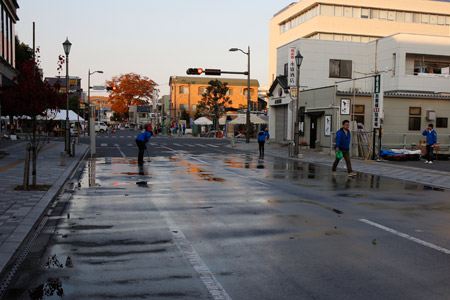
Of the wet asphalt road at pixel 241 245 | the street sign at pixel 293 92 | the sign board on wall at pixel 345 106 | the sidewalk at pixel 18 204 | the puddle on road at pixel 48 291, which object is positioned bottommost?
the puddle on road at pixel 48 291

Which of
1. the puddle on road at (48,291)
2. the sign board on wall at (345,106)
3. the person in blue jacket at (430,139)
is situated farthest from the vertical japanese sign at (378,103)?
the puddle on road at (48,291)

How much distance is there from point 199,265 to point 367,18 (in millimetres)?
61189

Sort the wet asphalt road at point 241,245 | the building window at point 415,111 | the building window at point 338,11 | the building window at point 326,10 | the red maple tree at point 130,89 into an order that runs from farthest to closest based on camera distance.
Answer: the red maple tree at point 130,89, the building window at point 338,11, the building window at point 326,10, the building window at point 415,111, the wet asphalt road at point 241,245

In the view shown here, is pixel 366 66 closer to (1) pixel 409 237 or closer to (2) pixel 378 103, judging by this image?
(2) pixel 378 103

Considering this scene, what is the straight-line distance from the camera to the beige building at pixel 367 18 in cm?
5884

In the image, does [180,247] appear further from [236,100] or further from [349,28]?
[236,100]

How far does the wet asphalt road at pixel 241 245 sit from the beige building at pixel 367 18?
50727 mm

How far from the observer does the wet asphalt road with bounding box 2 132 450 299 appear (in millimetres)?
4738

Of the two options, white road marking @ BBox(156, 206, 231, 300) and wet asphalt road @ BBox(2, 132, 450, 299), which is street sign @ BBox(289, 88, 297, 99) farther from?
white road marking @ BBox(156, 206, 231, 300)

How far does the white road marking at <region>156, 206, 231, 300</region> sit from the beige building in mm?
55261

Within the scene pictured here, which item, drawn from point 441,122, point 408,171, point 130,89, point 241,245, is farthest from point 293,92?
point 130,89

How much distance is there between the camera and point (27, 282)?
4.88 meters

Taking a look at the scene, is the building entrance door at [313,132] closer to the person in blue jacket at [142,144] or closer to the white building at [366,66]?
the white building at [366,66]

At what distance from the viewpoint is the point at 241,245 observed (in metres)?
6.38
